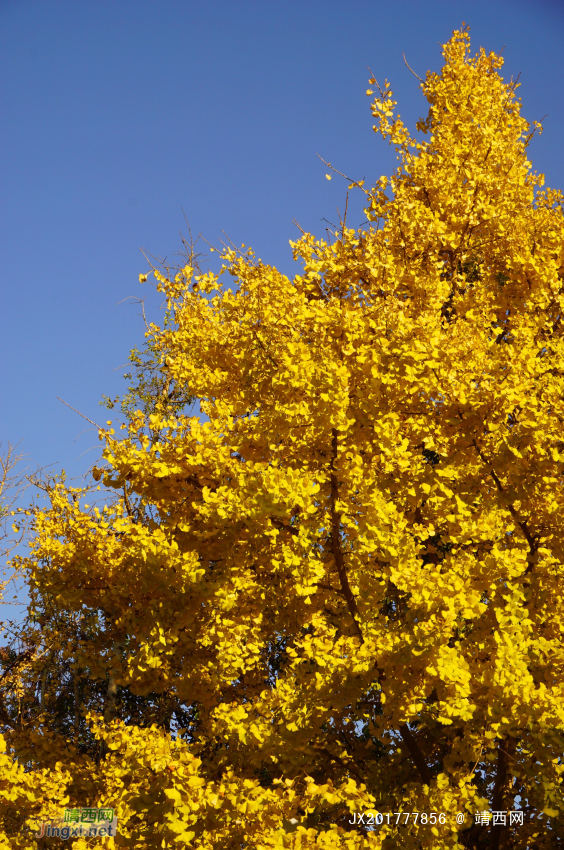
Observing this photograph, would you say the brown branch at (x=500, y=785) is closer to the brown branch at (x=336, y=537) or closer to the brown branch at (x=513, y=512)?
the brown branch at (x=513, y=512)

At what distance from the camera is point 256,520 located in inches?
146

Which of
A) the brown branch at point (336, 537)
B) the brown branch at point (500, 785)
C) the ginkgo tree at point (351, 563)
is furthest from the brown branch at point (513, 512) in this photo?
the brown branch at point (500, 785)

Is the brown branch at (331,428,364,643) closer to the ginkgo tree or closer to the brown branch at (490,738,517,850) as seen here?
the ginkgo tree

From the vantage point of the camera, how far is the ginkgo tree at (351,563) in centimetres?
344

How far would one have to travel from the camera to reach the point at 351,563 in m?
4.05

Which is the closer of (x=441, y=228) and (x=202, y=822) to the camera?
(x=202, y=822)

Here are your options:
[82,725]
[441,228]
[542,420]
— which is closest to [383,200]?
[441,228]

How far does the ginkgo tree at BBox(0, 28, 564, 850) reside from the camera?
11.3ft

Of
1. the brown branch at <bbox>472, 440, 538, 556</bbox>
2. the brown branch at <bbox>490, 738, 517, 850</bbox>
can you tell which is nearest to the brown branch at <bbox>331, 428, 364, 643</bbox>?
the brown branch at <bbox>472, 440, 538, 556</bbox>

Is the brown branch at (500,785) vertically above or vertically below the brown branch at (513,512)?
below

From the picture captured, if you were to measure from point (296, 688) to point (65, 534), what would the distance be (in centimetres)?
312

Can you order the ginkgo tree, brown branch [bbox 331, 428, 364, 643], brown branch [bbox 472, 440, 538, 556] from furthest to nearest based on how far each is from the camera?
1. brown branch [bbox 472, 440, 538, 556]
2. brown branch [bbox 331, 428, 364, 643]
3. the ginkgo tree

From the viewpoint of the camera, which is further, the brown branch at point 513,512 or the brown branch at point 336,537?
the brown branch at point 513,512

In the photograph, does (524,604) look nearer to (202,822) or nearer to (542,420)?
(542,420)
